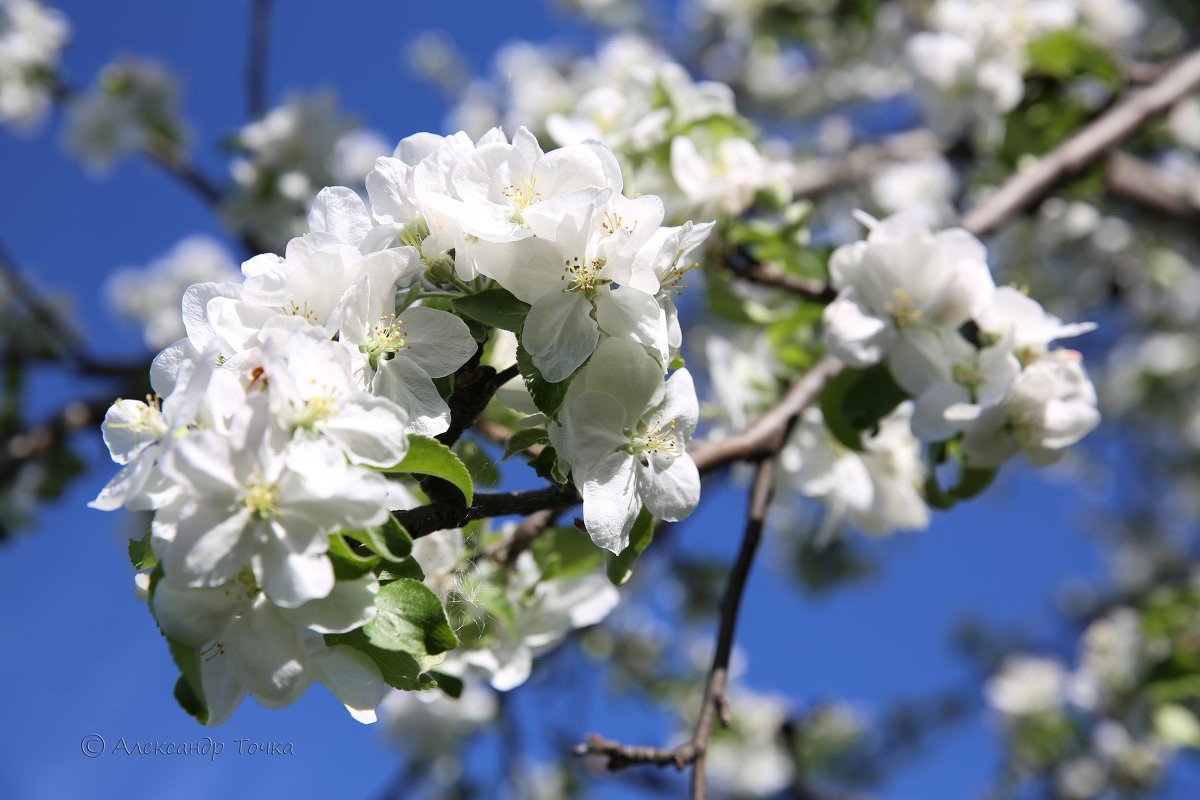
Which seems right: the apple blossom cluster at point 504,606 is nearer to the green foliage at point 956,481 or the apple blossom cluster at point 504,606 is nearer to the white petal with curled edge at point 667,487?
the white petal with curled edge at point 667,487

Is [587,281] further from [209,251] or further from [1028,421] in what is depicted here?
[209,251]

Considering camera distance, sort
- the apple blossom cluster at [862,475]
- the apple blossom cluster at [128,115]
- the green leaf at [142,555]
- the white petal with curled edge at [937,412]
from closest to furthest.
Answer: the green leaf at [142,555] → the white petal with curled edge at [937,412] → the apple blossom cluster at [862,475] → the apple blossom cluster at [128,115]

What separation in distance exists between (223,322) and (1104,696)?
3.63m

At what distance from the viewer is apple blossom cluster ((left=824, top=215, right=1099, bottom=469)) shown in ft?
4.22

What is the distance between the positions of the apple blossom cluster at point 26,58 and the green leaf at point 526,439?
4.31 meters

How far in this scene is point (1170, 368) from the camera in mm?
5902

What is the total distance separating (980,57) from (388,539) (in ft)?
7.78

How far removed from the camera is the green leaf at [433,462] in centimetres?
84

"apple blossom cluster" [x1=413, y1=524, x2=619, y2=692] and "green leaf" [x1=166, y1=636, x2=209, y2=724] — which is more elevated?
"green leaf" [x1=166, y1=636, x2=209, y2=724]

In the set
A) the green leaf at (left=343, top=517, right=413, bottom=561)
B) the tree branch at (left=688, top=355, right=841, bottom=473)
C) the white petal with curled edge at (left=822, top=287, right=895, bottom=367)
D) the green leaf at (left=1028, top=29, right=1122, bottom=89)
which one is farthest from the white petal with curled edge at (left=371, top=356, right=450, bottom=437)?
the green leaf at (left=1028, top=29, right=1122, bottom=89)

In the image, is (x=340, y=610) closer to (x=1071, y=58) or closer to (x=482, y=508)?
(x=482, y=508)

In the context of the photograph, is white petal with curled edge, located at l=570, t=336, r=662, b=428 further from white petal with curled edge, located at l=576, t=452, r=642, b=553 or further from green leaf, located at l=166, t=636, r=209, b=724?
green leaf, located at l=166, t=636, r=209, b=724

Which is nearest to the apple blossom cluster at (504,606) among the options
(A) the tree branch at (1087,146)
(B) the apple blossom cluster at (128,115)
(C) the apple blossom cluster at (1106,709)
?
(A) the tree branch at (1087,146)

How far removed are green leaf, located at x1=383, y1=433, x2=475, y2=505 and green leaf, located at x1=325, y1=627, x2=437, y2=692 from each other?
183mm
